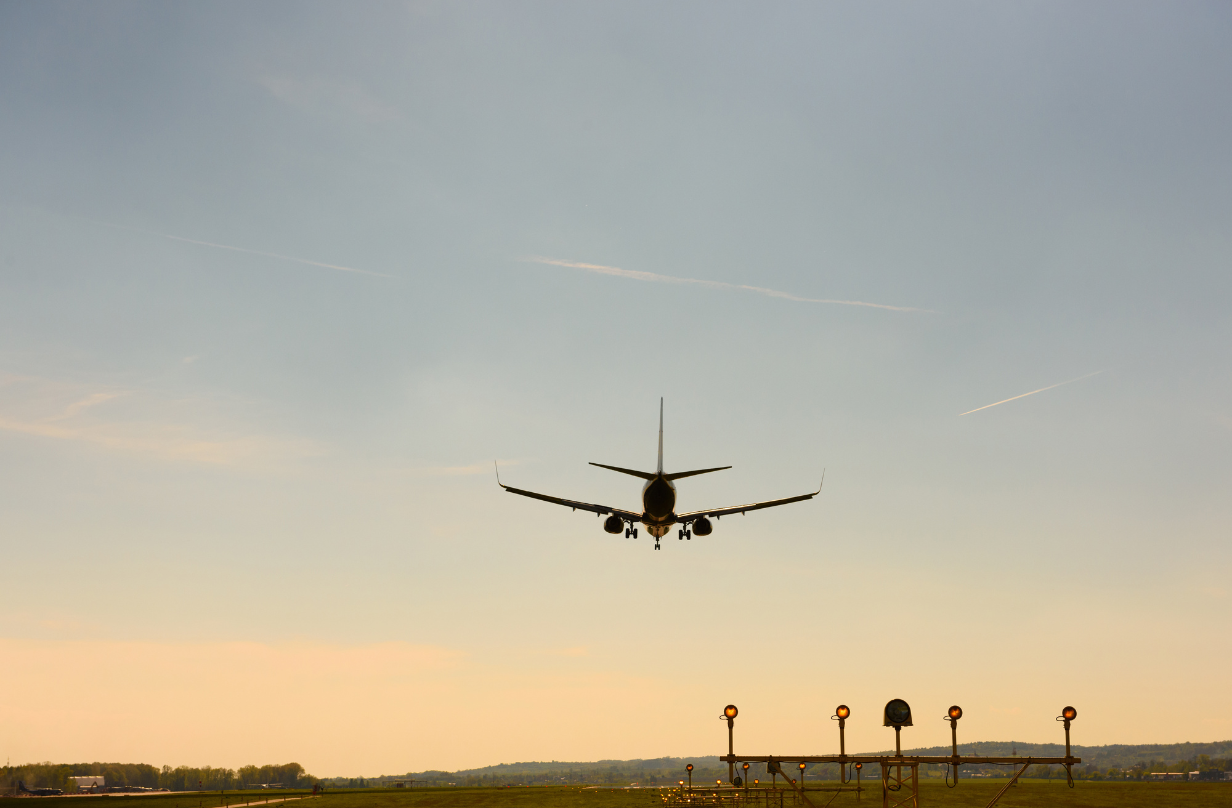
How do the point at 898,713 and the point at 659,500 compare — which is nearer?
the point at 898,713

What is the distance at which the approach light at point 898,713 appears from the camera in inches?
1257

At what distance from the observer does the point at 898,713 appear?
106ft

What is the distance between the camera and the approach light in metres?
31.9

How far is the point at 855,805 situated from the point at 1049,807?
1045 inches

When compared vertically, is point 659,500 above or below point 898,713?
above

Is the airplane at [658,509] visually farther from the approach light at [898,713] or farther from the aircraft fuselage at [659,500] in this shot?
the approach light at [898,713]

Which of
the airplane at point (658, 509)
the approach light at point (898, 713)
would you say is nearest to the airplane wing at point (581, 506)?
the airplane at point (658, 509)

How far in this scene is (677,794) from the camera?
287 ft

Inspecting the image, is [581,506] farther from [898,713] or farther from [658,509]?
[898,713]

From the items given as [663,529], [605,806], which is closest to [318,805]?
[605,806]

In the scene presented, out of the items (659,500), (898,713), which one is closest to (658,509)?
(659,500)

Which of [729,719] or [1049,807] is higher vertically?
[729,719]

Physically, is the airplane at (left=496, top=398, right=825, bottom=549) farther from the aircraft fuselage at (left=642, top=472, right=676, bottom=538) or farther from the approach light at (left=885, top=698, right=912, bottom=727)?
the approach light at (left=885, top=698, right=912, bottom=727)

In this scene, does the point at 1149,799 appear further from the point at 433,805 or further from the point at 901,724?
the point at 901,724
